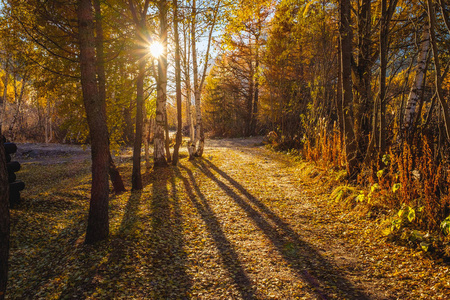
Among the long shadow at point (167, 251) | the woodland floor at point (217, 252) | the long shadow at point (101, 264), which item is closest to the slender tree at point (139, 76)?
the woodland floor at point (217, 252)

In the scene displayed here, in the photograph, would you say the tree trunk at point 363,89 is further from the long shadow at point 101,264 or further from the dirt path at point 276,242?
the long shadow at point 101,264

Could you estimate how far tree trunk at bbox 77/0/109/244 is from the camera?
3.98 meters

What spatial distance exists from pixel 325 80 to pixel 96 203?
828cm

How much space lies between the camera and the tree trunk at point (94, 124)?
13.1ft

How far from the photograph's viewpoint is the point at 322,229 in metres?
4.64

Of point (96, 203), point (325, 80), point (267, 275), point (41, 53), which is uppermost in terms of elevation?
point (41, 53)

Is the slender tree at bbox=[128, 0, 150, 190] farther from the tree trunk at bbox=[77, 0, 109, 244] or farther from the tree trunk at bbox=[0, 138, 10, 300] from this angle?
the tree trunk at bbox=[0, 138, 10, 300]

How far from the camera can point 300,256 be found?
3.83 metres

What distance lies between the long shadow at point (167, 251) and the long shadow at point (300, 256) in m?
1.43

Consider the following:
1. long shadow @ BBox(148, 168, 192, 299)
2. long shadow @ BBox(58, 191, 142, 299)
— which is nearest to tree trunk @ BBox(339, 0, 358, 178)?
long shadow @ BBox(148, 168, 192, 299)

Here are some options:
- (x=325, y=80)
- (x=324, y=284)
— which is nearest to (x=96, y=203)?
(x=324, y=284)

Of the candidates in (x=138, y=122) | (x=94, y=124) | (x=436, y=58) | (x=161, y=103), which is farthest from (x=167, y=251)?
(x=161, y=103)

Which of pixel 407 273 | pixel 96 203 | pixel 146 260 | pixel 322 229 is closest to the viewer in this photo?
pixel 407 273

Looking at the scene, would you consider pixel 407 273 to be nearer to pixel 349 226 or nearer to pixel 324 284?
pixel 324 284
